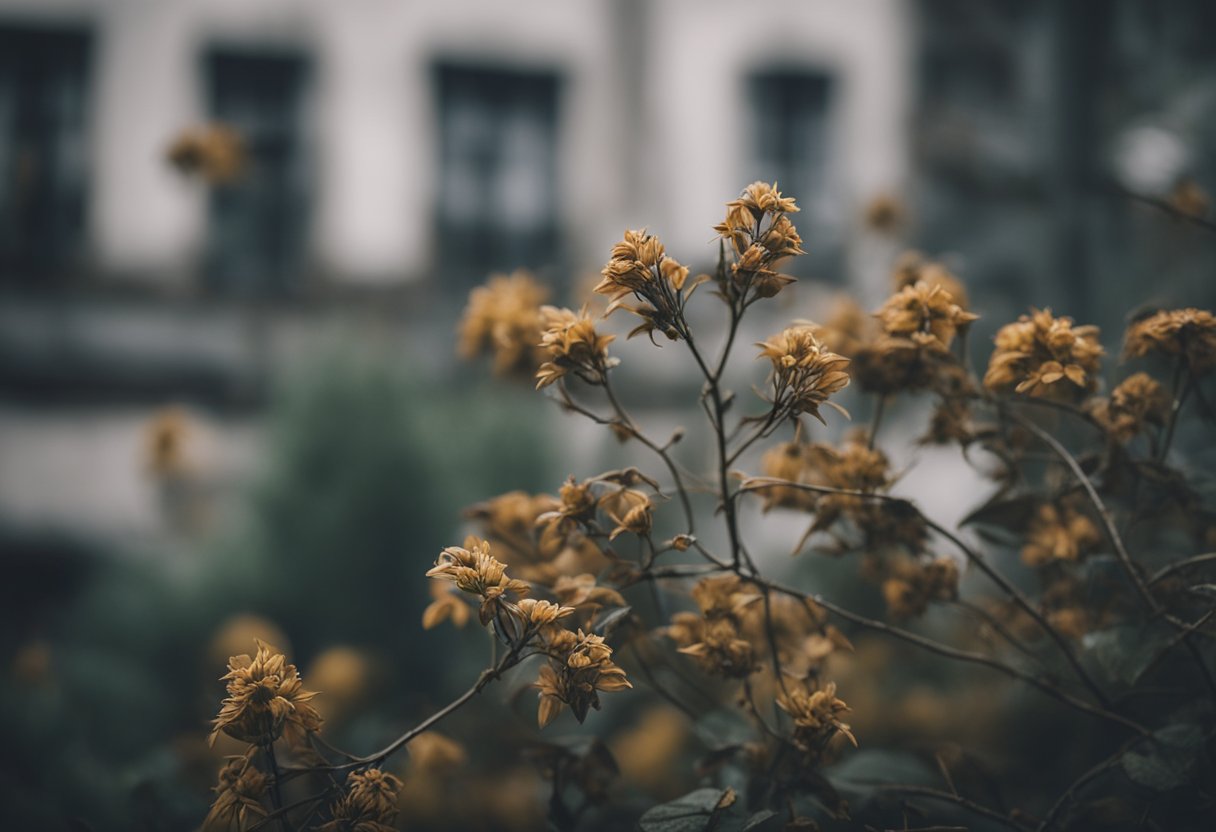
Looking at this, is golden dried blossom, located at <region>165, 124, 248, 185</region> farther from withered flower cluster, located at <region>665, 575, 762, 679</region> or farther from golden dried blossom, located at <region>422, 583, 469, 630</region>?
withered flower cluster, located at <region>665, 575, 762, 679</region>

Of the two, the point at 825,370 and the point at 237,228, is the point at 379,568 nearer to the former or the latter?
the point at 825,370

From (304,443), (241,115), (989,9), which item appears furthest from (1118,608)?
(241,115)

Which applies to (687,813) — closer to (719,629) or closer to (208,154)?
(719,629)

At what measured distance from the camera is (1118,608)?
3.20ft

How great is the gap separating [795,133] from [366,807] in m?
5.25

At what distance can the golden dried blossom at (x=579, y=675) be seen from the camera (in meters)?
0.75

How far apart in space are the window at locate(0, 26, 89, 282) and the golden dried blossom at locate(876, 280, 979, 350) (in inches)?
201

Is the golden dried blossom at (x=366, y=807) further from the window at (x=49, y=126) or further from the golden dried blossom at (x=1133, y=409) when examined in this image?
the window at (x=49, y=126)

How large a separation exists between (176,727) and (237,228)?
3.60 metres

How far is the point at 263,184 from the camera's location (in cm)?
524

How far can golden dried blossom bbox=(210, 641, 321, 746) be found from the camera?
754 millimetres

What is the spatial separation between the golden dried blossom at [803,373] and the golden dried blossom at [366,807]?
16.1 inches

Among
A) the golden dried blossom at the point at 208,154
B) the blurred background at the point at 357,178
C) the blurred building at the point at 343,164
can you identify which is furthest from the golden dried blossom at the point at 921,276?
the blurred building at the point at 343,164

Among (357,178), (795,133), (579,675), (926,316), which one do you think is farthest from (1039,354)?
(795,133)
